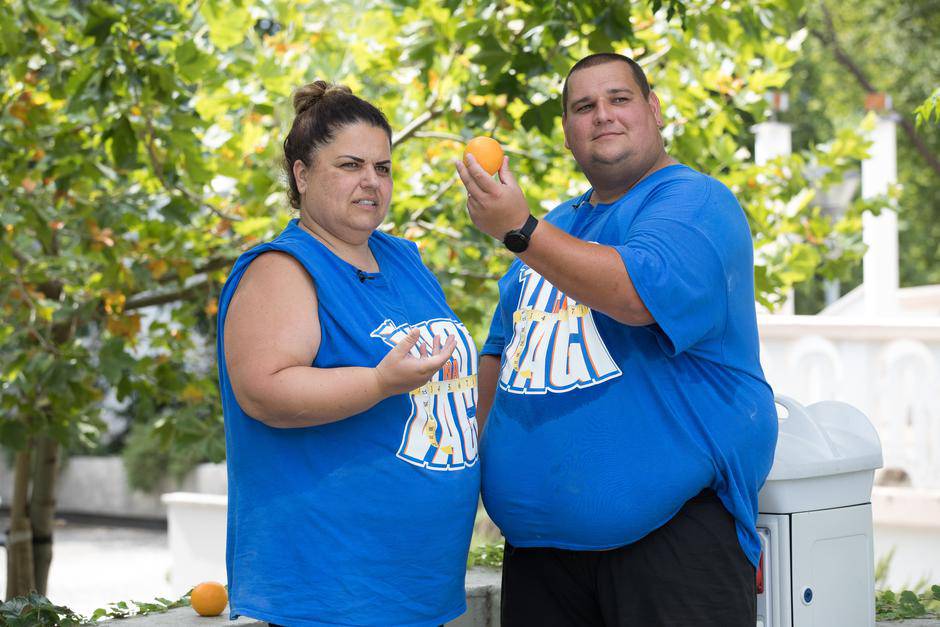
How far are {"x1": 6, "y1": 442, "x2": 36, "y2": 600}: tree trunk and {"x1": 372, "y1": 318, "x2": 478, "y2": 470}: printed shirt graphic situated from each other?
4.21 meters

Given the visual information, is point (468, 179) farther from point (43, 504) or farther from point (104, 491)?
point (104, 491)

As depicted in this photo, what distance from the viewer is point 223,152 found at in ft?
19.2

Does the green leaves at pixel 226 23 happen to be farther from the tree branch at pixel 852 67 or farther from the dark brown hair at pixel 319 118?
the tree branch at pixel 852 67

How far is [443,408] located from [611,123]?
2.39 feet

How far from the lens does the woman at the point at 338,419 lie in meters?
2.28

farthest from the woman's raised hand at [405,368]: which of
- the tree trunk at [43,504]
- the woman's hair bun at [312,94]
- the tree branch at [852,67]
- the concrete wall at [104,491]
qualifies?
the tree branch at [852,67]

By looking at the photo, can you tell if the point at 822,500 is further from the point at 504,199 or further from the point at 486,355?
the point at 504,199

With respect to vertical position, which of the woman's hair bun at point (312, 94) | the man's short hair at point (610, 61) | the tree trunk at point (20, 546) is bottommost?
the tree trunk at point (20, 546)

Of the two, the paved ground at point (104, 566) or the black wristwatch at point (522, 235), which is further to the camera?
the paved ground at point (104, 566)

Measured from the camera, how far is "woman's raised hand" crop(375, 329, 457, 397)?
221 cm

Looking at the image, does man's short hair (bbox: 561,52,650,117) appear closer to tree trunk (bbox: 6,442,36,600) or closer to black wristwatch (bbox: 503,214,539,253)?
black wristwatch (bbox: 503,214,539,253)

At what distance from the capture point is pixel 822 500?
9.18 ft

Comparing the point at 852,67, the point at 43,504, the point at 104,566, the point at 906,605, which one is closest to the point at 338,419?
the point at 906,605

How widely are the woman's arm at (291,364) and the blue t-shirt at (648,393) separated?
14.5 inches
